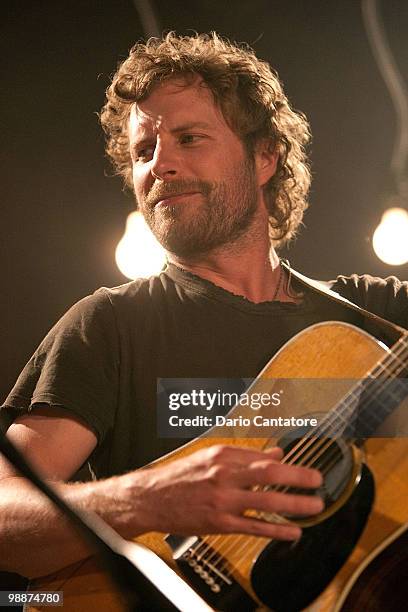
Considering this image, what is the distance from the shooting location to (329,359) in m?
0.76

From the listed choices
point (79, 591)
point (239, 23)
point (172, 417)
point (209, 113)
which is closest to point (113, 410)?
point (172, 417)

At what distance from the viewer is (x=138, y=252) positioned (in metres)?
0.90

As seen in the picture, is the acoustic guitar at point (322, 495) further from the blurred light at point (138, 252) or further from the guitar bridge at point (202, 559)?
the blurred light at point (138, 252)

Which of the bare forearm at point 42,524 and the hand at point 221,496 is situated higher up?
the hand at point 221,496

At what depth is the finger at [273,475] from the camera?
0.64 m

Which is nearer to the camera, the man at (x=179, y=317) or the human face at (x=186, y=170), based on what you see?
the man at (x=179, y=317)

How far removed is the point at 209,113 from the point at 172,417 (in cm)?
41

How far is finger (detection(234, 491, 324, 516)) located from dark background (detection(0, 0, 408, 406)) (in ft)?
1.13

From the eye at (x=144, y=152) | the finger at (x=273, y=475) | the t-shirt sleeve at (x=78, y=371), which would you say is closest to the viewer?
the finger at (x=273, y=475)

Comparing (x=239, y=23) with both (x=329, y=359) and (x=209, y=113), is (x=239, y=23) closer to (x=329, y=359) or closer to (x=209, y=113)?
(x=209, y=113)

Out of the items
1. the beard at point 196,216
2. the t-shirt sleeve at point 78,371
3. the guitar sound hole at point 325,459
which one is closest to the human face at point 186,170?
the beard at point 196,216

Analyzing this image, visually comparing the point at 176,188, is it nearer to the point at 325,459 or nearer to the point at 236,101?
the point at 236,101

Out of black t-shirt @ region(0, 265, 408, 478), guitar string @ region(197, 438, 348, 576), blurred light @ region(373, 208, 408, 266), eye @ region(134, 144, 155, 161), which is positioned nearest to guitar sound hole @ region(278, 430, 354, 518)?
guitar string @ region(197, 438, 348, 576)

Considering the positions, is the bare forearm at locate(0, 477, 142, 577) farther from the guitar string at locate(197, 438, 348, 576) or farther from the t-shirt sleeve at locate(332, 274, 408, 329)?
the t-shirt sleeve at locate(332, 274, 408, 329)
